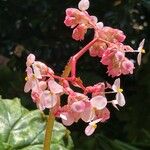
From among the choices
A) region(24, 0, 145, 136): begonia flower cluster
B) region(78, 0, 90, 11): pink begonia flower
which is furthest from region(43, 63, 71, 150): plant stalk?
region(78, 0, 90, 11): pink begonia flower

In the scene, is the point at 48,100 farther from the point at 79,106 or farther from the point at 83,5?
the point at 83,5

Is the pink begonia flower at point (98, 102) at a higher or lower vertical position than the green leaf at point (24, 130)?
higher

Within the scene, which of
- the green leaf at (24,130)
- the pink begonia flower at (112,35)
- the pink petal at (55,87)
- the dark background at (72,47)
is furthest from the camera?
the dark background at (72,47)

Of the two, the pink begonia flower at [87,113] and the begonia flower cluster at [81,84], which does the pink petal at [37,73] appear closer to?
the begonia flower cluster at [81,84]

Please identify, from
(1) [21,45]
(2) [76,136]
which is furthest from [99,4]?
(2) [76,136]

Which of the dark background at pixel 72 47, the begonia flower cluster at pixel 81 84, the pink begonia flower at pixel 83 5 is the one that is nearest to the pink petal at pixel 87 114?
the begonia flower cluster at pixel 81 84

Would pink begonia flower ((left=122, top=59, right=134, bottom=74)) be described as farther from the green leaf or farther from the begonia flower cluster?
the green leaf

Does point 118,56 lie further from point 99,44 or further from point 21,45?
point 21,45
